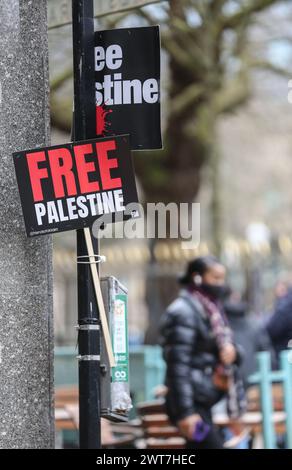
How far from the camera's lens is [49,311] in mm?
4574

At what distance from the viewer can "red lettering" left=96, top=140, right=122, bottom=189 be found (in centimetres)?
432

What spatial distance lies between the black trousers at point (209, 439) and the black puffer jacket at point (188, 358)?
0.17 feet

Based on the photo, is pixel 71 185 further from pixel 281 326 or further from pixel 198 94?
pixel 198 94

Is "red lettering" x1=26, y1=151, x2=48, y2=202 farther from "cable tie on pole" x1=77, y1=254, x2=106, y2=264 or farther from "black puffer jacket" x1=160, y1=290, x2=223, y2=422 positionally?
"black puffer jacket" x1=160, y1=290, x2=223, y2=422

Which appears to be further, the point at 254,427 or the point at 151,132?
the point at 254,427

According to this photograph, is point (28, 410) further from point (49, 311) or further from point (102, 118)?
point (102, 118)

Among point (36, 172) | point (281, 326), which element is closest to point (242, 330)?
point (281, 326)

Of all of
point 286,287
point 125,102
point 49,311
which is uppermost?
point 286,287

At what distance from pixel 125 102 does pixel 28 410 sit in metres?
1.24

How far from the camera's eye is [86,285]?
4.33 m

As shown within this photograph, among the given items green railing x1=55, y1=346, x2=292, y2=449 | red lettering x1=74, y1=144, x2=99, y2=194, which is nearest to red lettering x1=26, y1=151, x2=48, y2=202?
red lettering x1=74, y1=144, x2=99, y2=194

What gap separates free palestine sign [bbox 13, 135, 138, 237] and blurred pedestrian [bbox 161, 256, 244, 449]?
10.8 feet

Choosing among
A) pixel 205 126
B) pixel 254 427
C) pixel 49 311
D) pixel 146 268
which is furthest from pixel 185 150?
pixel 49 311

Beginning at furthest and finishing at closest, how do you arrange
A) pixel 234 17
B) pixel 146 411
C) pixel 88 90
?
pixel 234 17
pixel 146 411
pixel 88 90
